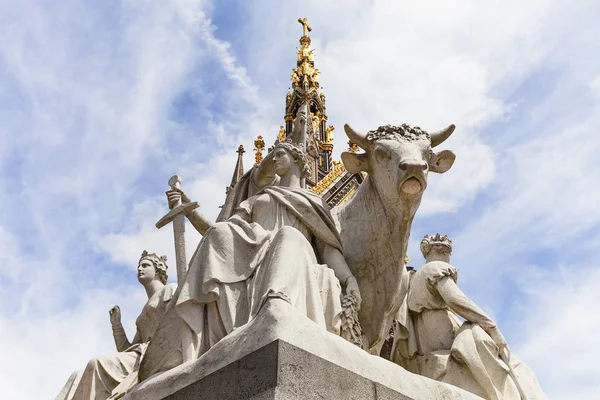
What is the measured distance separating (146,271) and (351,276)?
11.8 ft

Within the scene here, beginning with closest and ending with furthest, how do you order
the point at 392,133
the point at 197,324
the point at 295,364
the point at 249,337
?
1. the point at 295,364
2. the point at 249,337
3. the point at 197,324
4. the point at 392,133

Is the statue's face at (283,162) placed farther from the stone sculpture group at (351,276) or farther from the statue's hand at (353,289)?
the statue's hand at (353,289)

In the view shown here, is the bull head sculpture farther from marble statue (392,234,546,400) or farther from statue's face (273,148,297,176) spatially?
marble statue (392,234,546,400)

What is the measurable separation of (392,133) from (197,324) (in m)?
2.09

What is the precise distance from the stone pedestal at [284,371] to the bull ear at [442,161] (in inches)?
77.7

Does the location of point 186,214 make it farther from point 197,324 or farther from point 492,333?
point 492,333

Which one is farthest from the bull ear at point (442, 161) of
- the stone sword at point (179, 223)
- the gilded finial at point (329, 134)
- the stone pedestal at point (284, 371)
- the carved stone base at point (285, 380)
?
the gilded finial at point (329, 134)

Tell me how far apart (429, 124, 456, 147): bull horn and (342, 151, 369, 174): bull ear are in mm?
552

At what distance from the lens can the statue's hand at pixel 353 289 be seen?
5.55m

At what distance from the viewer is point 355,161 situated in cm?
623

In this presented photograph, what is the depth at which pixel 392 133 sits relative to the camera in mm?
6039

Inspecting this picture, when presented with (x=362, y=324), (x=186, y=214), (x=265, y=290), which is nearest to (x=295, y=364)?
(x=265, y=290)

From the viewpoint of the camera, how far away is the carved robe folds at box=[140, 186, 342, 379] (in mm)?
4934

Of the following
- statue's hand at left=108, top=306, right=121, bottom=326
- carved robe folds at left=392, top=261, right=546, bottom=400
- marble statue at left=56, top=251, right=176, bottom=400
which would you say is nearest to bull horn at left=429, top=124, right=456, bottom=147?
carved robe folds at left=392, top=261, right=546, bottom=400
